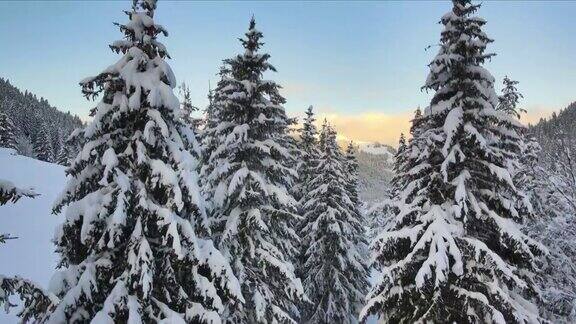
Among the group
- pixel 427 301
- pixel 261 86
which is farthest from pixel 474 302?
pixel 261 86

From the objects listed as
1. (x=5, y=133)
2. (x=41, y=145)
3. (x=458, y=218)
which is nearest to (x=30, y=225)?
(x=458, y=218)

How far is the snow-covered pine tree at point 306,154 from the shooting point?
96.6 feet

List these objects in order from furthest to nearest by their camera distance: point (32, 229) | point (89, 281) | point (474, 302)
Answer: point (32, 229), point (474, 302), point (89, 281)

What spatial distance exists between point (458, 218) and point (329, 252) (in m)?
16.0

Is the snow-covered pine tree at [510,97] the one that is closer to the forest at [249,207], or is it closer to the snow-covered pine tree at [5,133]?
the forest at [249,207]

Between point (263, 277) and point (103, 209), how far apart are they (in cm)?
818

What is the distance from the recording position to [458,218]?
38.9 feet

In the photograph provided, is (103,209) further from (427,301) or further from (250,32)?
(250,32)

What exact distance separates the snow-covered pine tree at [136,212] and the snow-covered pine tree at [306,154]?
1786 cm

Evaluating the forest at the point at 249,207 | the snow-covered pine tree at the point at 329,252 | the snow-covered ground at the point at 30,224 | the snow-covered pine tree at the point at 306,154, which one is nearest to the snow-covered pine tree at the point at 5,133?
the snow-covered ground at the point at 30,224

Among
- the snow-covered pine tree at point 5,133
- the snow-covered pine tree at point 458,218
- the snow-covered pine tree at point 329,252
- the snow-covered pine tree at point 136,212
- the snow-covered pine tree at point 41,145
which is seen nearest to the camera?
the snow-covered pine tree at point 136,212

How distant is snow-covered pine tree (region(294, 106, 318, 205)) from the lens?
29453mm

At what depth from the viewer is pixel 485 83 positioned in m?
12.4

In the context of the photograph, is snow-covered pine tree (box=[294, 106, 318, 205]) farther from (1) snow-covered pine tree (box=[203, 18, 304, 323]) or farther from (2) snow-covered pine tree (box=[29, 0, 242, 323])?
(2) snow-covered pine tree (box=[29, 0, 242, 323])
